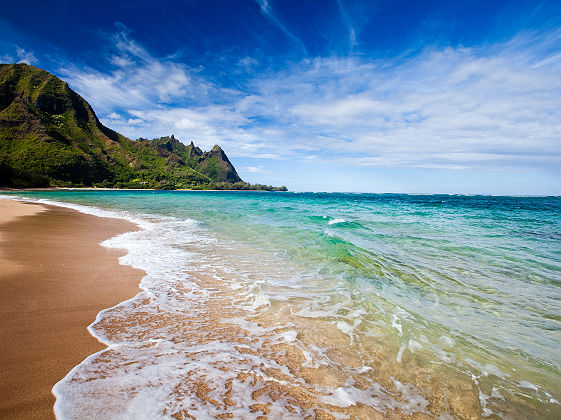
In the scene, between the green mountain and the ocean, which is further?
the green mountain

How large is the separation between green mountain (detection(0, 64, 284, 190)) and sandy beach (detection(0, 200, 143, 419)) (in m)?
97.8

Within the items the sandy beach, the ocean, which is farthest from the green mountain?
the ocean

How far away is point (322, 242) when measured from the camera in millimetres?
11047

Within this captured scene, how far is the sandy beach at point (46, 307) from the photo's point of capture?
2.34 m

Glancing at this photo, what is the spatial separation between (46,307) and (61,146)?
139 meters

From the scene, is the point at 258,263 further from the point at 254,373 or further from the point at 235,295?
the point at 254,373

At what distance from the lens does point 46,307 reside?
3990mm

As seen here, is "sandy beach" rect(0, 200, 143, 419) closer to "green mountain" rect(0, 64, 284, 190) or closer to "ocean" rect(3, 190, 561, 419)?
"ocean" rect(3, 190, 561, 419)

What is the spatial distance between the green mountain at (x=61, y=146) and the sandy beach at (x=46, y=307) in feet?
321

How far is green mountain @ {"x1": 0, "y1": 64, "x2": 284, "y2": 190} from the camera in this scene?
9219 centimetres

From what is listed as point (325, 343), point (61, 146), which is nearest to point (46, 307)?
point (325, 343)

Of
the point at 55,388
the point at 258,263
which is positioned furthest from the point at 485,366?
the point at 258,263

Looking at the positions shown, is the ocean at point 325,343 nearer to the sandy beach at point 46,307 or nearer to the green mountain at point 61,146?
the sandy beach at point 46,307

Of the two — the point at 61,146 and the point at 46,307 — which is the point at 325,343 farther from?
the point at 61,146
